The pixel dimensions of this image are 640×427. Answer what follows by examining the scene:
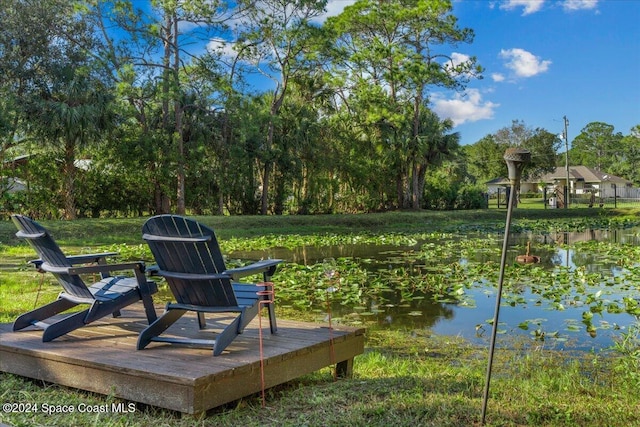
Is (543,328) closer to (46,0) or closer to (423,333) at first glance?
(423,333)

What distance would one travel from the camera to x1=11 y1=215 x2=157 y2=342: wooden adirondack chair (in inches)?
161

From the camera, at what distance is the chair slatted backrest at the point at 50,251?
13.8 feet

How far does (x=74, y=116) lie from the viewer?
19391 mm

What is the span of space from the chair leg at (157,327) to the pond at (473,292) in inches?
41.4

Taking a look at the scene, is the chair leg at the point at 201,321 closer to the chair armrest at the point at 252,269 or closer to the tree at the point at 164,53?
the chair armrest at the point at 252,269

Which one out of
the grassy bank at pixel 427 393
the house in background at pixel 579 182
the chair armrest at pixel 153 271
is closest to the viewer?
the grassy bank at pixel 427 393

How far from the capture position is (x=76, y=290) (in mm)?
4355

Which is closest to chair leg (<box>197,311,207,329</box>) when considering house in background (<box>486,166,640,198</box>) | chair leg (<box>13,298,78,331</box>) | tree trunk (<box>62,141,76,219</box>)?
chair leg (<box>13,298,78,331</box>)

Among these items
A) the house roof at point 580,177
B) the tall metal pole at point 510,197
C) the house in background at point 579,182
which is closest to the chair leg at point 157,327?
the tall metal pole at point 510,197

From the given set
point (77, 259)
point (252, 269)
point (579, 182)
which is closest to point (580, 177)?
point (579, 182)

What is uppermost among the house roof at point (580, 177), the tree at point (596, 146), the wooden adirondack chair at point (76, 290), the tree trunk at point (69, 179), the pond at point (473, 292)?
the tree at point (596, 146)

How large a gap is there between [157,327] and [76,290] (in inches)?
33.7

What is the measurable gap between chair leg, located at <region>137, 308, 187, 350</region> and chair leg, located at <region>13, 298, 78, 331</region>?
96 cm

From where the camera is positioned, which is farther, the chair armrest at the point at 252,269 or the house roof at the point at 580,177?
the house roof at the point at 580,177
